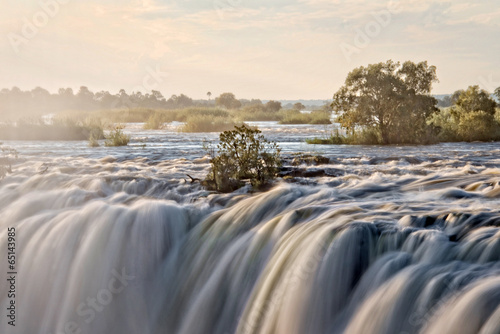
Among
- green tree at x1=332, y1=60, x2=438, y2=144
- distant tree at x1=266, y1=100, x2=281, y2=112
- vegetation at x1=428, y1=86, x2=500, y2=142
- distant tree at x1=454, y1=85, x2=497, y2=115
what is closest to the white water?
green tree at x1=332, y1=60, x2=438, y2=144

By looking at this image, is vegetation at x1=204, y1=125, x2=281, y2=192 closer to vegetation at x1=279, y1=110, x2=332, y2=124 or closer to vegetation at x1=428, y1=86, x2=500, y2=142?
vegetation at x1=428, y1=86, x2=500, y2=142

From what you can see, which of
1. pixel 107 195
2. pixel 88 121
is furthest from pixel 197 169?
pixel 88 121

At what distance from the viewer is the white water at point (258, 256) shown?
223 inches

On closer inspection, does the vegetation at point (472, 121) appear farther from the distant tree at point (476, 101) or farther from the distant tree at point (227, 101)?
the distant tree at point (227, 101)

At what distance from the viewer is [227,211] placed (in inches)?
345

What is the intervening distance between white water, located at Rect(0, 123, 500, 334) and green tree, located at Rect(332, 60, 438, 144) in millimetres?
11423

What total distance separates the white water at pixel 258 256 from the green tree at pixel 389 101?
11.4 metres

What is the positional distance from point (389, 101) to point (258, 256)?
16965 millimetres

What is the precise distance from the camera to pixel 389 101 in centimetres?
2256

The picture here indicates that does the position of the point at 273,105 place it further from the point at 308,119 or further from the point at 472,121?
the point at 472,121

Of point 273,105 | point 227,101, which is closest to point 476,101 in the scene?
point 273,105

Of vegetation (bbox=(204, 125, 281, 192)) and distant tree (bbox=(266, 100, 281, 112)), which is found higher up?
distant tree (bbox=(266, 100, 281, 112))

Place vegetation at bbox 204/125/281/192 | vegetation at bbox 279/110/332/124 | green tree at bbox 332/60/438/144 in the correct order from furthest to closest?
vegetation at bbox 279/110/332/124
green tree at bbox 332/60/438/144
vegetation at bbox 204/125/281/192

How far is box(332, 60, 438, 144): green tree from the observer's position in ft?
73.2
